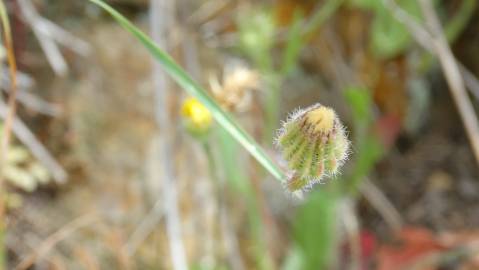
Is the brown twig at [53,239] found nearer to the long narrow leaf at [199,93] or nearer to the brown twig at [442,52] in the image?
the long narrow leaf at [199,93]

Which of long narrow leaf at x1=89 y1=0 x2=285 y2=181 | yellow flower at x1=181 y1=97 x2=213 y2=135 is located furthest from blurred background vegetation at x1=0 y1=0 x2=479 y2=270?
long narrow leaf at x1=89 y1=0 x2=285 y2=181

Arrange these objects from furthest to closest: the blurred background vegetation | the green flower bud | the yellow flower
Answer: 1. the blurred background vegetation
2. the yellow flower
3. the green flower bud

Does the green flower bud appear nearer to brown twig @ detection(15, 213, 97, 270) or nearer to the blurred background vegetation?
the blurred background vegetation

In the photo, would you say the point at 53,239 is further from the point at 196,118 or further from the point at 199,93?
the point at 199,93

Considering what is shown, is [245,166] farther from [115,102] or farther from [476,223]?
[476,223]

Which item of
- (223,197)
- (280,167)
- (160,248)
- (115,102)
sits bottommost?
(280,167)

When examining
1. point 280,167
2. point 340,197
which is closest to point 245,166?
point 340,197

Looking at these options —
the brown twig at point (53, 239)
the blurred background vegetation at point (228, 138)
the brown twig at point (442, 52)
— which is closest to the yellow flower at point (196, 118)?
the blurred background vegetation at point (228, 138)
